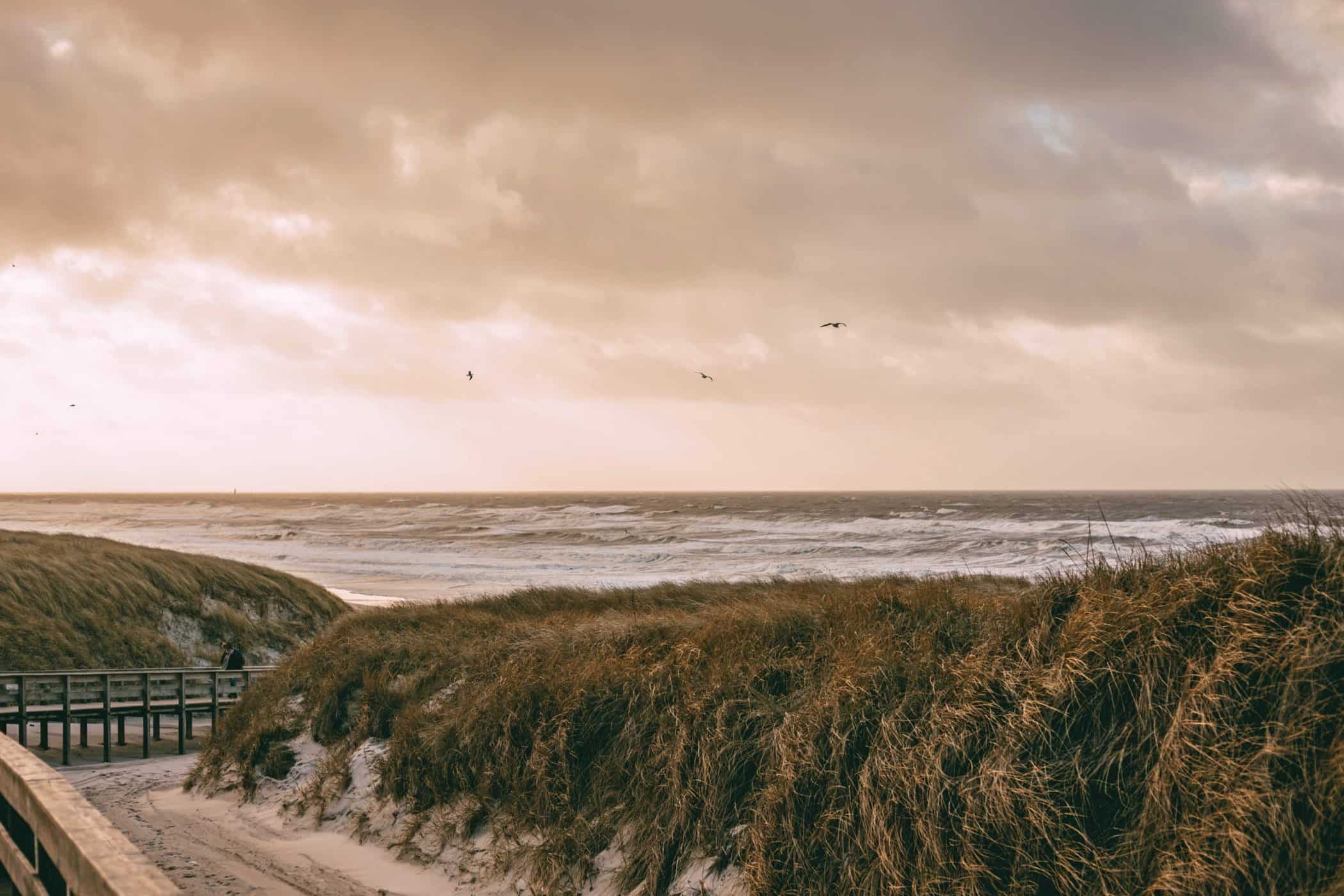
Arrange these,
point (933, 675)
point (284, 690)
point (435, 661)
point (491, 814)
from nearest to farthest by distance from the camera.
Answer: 1. point (933, 675)
2. point (491, 814)
3. point (435, 661)
4. point (284, 690)

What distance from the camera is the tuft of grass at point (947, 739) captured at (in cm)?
493

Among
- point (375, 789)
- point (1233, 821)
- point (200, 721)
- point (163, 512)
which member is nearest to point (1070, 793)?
point (1233, 821)

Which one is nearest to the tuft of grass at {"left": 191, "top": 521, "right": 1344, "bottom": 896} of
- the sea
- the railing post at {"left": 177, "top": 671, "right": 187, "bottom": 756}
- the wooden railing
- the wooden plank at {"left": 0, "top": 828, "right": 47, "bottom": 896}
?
the sea

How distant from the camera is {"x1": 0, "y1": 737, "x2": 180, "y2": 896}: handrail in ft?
10.7

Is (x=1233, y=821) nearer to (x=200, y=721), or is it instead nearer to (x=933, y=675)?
(x=933, y=675)

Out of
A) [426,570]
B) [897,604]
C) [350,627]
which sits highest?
[897,604]

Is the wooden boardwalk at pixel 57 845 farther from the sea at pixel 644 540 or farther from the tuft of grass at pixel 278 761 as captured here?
the sea at pixel 644 540

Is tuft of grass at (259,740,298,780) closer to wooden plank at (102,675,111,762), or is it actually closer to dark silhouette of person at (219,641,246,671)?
wooden plank at (102,675,111,762)

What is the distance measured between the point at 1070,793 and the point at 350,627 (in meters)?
11.7

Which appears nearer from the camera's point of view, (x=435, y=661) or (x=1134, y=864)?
(x=1134, y=864)

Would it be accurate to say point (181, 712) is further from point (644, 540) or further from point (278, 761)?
point (644, 540)

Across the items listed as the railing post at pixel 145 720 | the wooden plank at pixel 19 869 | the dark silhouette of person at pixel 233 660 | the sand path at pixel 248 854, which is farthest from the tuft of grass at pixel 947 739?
the dark silhouette of person at pixel 233 660

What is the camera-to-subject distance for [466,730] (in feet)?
30.2

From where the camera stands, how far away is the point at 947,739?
6.04 m
